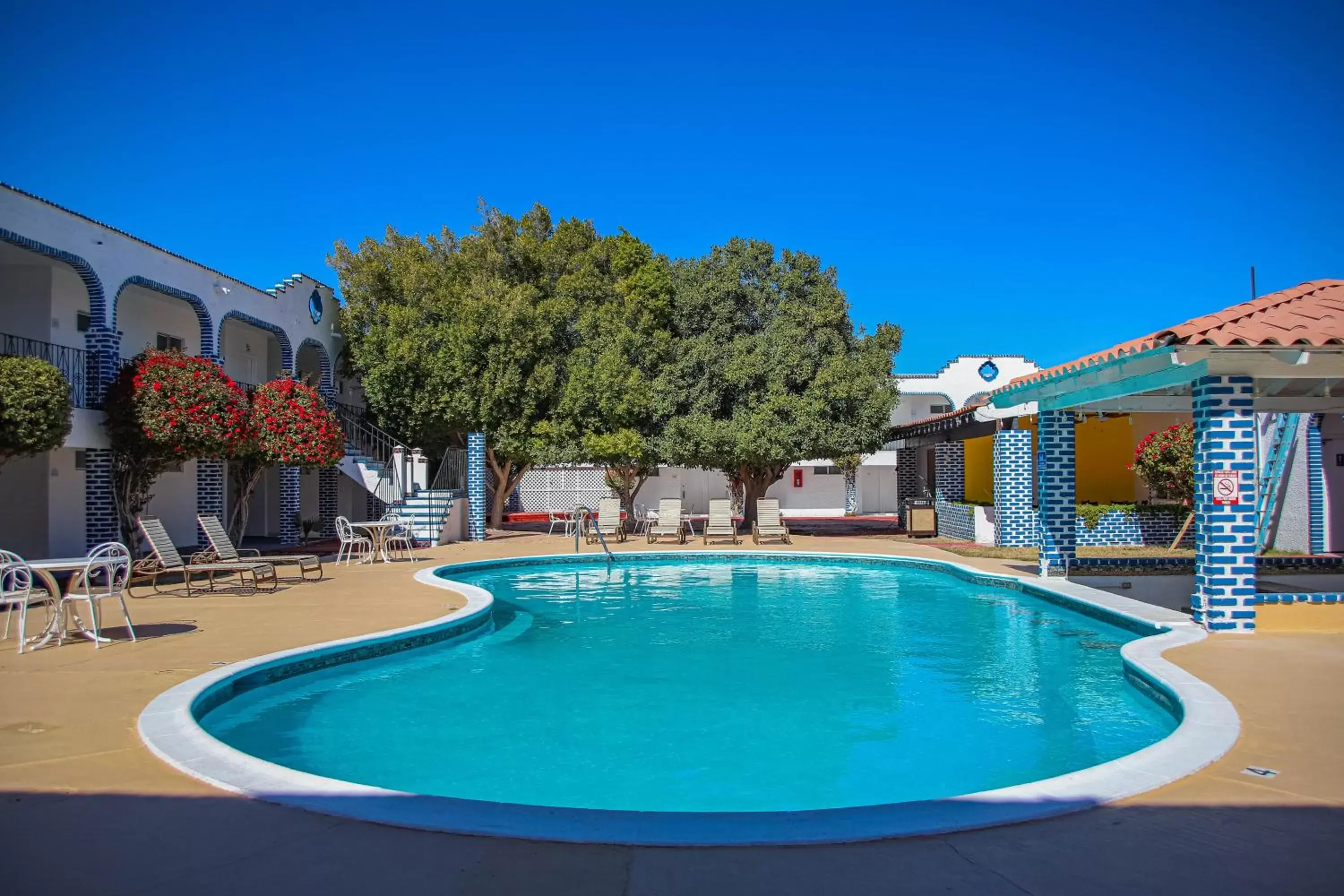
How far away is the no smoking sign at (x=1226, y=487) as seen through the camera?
308 inches

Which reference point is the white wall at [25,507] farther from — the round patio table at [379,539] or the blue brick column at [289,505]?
the round patio table at [379,539]

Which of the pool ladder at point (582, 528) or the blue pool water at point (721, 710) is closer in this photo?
the blue pool water at point (721, 710)

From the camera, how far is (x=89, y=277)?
540 inches

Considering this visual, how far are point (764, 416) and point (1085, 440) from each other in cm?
758

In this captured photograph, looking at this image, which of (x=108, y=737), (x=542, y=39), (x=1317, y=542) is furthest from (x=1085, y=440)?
(x=108, y=737)

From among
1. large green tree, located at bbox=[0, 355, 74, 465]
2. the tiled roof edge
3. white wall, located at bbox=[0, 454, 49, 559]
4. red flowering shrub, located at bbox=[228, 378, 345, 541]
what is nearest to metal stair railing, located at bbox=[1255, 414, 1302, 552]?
red flowering shrub, located at bbox=[228, 378, 345, 541]

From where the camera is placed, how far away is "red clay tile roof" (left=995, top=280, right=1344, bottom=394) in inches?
297

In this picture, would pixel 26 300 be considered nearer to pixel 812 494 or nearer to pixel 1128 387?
pixel 1128 387

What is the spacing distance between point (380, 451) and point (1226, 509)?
18665 mm

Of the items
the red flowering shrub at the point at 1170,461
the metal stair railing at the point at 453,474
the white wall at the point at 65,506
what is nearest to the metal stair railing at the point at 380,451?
the metal stair railing at the point at 453,474

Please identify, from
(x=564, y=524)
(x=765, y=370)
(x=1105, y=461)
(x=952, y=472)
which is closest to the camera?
(x=765, y=370)

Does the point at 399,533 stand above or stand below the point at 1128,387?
below

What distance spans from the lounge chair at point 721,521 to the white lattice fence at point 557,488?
11.7 metres

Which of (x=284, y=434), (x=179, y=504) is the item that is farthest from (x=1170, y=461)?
(x=179, y=504)
